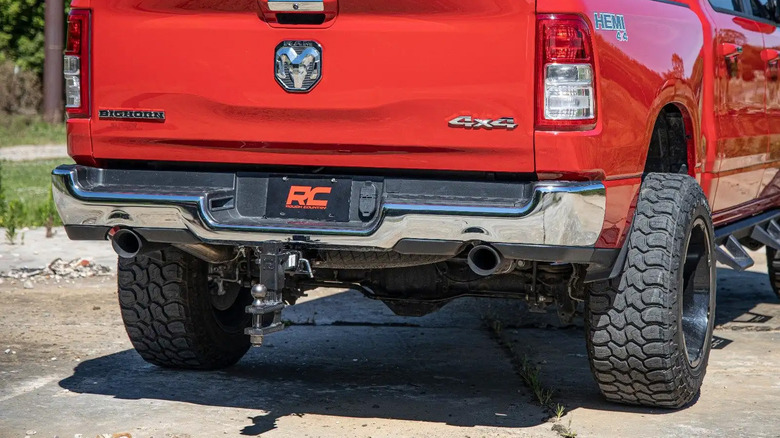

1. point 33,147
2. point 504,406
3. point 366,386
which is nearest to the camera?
point 504,406

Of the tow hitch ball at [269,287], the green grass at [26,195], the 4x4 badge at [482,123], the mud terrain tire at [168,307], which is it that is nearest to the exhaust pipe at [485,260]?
the 4x4 badge at [482,123]

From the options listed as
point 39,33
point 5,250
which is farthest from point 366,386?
point 39,33

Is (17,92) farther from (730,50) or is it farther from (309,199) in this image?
(309,199)

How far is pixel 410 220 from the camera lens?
436 centimetres

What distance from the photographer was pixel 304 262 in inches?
183

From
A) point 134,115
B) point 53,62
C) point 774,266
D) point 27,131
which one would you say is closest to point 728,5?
point 774,266

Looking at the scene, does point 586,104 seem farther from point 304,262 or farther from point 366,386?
point 366,386

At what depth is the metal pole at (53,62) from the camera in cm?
1966

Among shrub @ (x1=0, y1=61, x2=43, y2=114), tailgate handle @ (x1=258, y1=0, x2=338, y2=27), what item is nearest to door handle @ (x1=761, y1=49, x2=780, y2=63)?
tailgate handle @ (x1=258, y1=0, x2=338, y2=27)

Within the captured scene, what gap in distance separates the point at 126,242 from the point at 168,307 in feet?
2.35

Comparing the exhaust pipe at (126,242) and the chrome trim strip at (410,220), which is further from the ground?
the chrome trim strip at (410,220)

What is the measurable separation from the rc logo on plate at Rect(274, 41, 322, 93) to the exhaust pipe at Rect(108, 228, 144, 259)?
2.73 feet

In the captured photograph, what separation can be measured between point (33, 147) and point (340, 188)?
14821mm

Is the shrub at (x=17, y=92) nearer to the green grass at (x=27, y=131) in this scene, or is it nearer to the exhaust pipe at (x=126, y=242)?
the green grass at (x=27, y=131)
